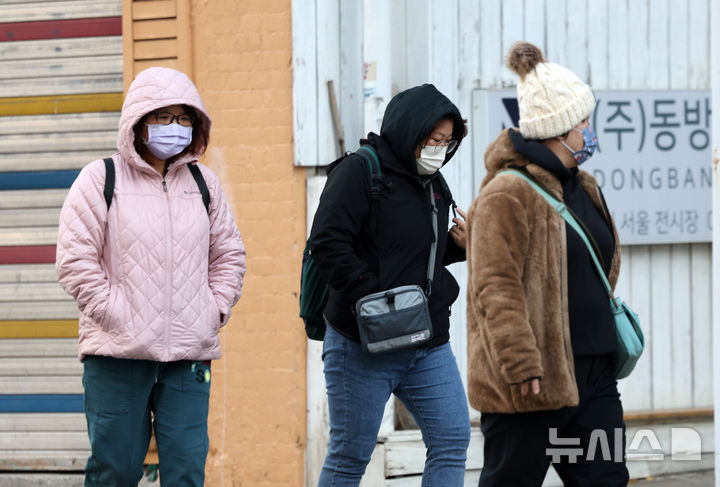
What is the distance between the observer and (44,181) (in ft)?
21.4

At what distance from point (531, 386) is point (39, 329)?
373 centimetres

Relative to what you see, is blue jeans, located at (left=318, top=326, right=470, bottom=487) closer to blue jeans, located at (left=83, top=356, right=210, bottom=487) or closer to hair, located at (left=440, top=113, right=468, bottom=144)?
blue jeans, located at (left=83, top=356, right=210, bottom=487)

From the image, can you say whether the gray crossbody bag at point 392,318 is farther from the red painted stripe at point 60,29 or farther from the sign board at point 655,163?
the red painted stripe at point 60,29

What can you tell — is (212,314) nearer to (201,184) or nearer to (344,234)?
(201,184)

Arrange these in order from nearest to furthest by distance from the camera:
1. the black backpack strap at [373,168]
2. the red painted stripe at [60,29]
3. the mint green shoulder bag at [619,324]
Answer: the mint green shoulder bag at [619,324] → the black backpack strap at [373,168] → the red painted stripe at [60,29]

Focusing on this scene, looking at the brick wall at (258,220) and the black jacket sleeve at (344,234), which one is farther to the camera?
the brick wall at (258,220)

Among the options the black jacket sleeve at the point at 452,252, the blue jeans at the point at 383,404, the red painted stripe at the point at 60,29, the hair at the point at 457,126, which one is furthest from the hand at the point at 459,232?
the red painted stripe at the point at 60,29

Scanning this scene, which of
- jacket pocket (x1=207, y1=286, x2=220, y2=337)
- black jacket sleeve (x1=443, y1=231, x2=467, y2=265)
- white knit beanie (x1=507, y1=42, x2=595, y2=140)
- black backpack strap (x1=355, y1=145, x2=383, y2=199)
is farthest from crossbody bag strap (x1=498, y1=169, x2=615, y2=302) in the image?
jacket pocket (x1=207, y1=286, x2=220, y2=337)

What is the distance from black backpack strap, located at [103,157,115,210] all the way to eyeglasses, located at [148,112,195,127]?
0.24m

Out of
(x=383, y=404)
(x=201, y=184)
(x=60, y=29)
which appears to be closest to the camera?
(x=383, y=404)

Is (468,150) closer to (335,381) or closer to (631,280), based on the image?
(631,280)

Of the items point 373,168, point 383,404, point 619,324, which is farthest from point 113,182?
point 619,324

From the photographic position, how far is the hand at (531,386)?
3.70 m

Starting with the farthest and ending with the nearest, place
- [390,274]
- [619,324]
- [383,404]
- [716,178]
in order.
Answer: [716,178], [383,404], [390,274], [619,324]
